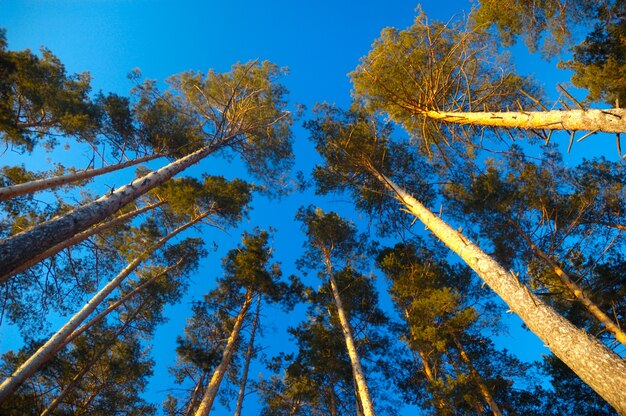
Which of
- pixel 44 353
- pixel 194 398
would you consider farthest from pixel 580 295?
pixel 44 353

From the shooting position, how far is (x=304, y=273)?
48.7 feet

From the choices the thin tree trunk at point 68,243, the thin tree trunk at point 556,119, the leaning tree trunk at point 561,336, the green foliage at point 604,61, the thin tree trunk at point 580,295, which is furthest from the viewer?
the green foliage at point 604,61

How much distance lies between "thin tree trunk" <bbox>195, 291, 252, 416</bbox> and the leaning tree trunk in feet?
25.4

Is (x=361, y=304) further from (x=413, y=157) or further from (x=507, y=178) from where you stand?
(x=507, y=178)

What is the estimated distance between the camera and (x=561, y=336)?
3928mm

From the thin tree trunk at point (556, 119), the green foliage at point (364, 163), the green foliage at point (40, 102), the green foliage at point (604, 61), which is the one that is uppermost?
the green foliage at point (604, 61)

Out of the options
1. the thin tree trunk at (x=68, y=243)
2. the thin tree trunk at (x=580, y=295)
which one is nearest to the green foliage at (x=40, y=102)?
the thin tree trunk at (x=68, y=243)

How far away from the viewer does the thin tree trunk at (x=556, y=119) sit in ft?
14.6

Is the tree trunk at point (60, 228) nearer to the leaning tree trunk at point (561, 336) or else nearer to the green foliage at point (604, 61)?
the leaning tree trunk at point (561, 336)

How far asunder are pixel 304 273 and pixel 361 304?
320cm

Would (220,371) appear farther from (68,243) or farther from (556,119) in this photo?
(556,119)

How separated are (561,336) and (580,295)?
6.31 m

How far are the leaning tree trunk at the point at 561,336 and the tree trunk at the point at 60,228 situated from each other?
703 cm

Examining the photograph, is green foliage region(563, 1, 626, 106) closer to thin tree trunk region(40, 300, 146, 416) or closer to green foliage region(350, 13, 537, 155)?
green foliage region(350, 13, 537, 155)
